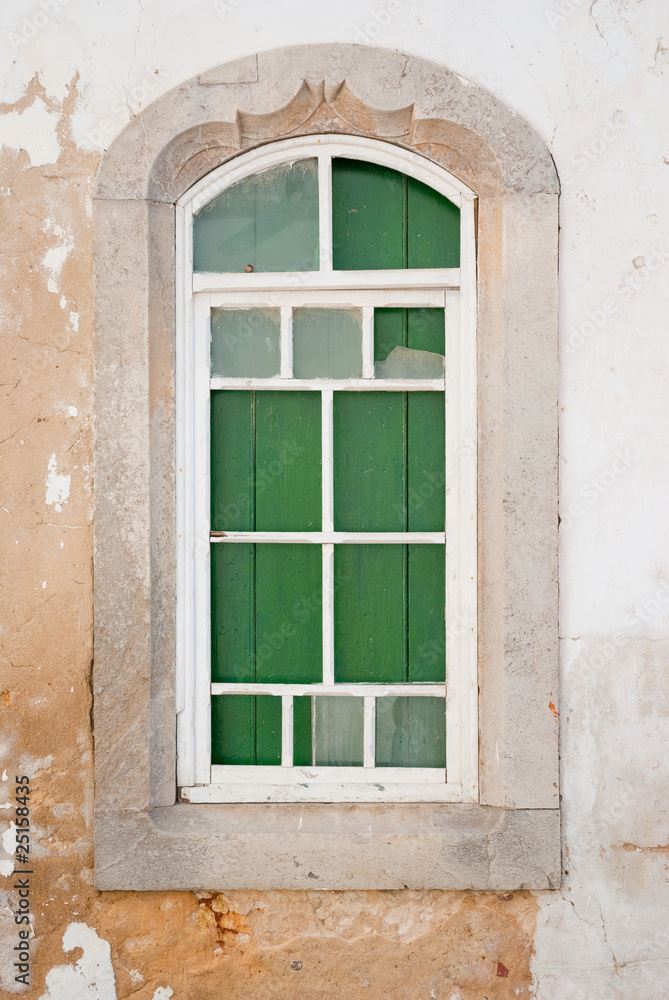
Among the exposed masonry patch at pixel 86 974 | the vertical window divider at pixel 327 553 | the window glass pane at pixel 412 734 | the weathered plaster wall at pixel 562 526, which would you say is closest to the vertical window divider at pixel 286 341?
the vertical window divider at pixel 327 553

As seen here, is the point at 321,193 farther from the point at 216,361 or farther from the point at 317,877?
the point at 317,877

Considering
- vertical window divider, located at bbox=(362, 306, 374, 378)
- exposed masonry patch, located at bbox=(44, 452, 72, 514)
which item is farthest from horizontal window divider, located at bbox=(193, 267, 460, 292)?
exposed masonry patch, located at bbox=(44, 452, 72, 514)

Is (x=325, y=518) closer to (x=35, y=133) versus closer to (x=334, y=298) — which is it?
(x=334, y=298)

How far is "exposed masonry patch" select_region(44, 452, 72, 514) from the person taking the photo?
2.13 m

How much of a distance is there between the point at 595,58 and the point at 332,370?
1.30m

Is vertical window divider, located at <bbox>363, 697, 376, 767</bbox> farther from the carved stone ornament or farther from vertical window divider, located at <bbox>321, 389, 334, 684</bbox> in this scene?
the carved stone ornament

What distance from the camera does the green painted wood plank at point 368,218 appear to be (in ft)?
7.39

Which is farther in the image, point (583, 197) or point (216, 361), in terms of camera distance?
point (216, 361)

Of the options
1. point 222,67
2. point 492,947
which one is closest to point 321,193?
point 222,67

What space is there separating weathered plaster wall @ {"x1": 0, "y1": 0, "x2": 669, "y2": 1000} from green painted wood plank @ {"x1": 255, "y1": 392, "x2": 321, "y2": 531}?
0.58 metres

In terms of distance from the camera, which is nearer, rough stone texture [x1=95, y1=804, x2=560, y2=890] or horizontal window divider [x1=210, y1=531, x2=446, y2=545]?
rough stone texture [x1=95, y1=804, x2=560, y2=890]

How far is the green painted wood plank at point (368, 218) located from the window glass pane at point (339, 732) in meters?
1.51

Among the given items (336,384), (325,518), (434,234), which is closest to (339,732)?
(325,518)

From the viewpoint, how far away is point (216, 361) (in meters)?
2.27
